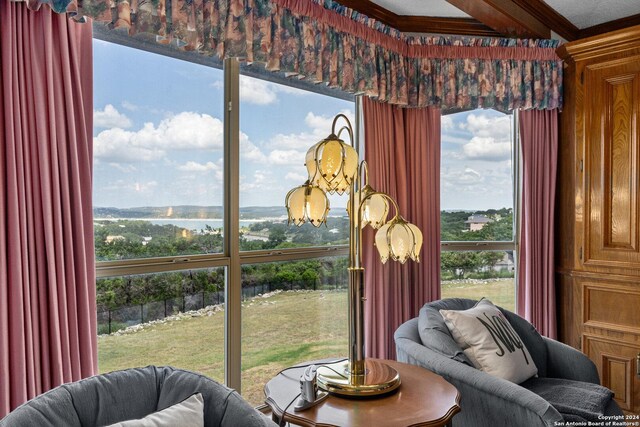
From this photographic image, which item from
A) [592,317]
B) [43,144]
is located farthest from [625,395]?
[43,144]

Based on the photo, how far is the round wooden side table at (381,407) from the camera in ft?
→ 4.91

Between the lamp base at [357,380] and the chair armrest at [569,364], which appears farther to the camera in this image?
the chair armrest at [569,364]

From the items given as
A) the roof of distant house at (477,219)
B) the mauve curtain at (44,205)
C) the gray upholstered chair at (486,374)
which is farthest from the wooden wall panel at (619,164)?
the mauve curtain at (44,205)

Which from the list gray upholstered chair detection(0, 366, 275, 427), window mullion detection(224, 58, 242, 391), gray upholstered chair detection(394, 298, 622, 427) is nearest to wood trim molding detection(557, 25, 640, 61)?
gray upholstered chair detection(394, 298, 622, 427)

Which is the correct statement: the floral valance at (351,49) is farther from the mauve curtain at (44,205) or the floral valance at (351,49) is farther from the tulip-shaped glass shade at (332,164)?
the tulip-shaped glass shade at (332,164)

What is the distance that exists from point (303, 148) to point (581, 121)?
5.86 ft

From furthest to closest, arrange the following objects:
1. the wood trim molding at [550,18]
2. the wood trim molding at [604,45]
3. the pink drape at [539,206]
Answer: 1. the pink drape at [539,206]
2. the wood trim molding at [550,18]
3. the wood trim molding at [604,45]

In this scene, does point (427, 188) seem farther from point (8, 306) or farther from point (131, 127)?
point (8, 306)

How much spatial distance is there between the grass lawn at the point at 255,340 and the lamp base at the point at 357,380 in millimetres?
709

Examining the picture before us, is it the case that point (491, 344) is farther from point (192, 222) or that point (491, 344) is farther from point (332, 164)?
point (192, 222)

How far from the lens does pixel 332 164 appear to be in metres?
1.61

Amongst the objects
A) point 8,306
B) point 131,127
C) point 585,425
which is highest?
point 131,127

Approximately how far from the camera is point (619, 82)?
9.47 feet

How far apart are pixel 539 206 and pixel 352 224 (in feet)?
6.55
